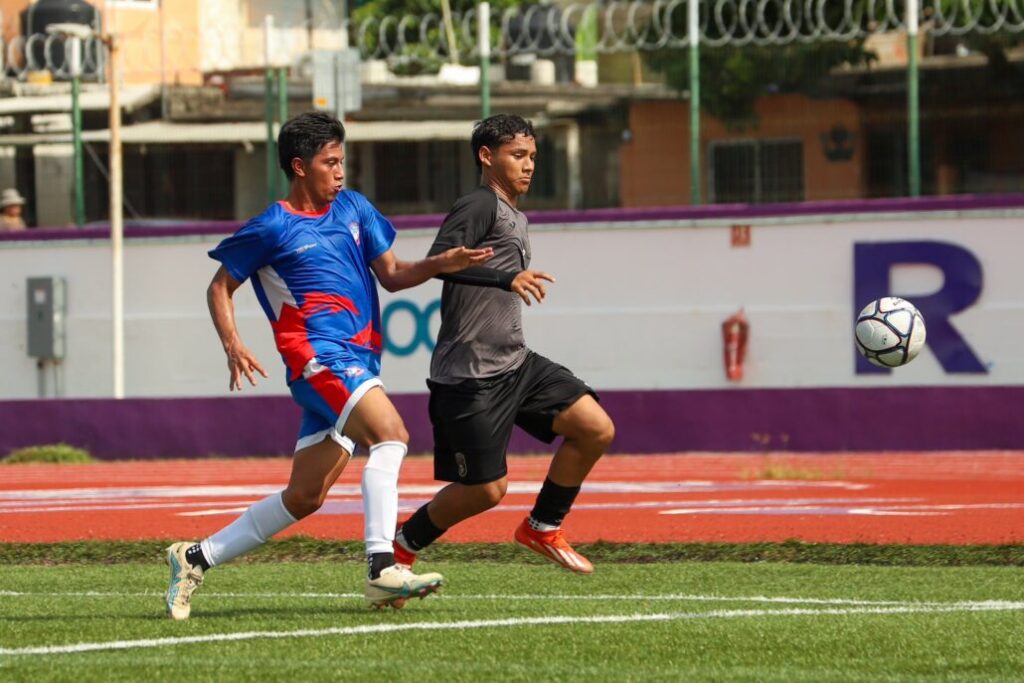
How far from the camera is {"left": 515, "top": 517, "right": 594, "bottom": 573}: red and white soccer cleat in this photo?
8.37 m

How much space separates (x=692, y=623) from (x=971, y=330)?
14.1 metres

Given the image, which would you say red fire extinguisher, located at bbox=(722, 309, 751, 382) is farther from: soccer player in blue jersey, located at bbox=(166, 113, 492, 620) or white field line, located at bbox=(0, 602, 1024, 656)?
soccer player in blue jersey, located at bbox=(166, 113, 492, 620)

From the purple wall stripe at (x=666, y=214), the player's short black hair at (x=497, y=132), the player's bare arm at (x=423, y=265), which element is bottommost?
the purple wall stripe at (x=666, y=214)

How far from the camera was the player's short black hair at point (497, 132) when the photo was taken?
8.03 meters

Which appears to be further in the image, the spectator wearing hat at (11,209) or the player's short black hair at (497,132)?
the spectator wearing hat at (11,209)

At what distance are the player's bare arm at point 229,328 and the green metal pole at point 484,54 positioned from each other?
13.7 m

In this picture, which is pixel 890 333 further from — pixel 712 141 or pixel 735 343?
pixel 735 343

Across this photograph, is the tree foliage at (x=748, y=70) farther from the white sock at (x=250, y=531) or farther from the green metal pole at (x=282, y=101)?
the white sock at (x=250, y=531)

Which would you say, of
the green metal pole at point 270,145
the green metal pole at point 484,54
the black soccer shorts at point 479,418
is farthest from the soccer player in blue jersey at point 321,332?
the green metal pole at point 270,145

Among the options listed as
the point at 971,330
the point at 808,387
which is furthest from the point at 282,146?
the point at 971,330

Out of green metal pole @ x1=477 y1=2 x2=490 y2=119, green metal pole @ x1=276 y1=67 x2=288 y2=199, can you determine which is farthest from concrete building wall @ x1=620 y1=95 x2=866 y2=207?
green metal pole @ x1=276 y1=67 x2=288 y2=199

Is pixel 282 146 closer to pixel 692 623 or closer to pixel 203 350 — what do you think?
pixel 692 623

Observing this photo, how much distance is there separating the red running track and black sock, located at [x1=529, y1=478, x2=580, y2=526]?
2742 millimetres

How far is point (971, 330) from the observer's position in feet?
66.6
